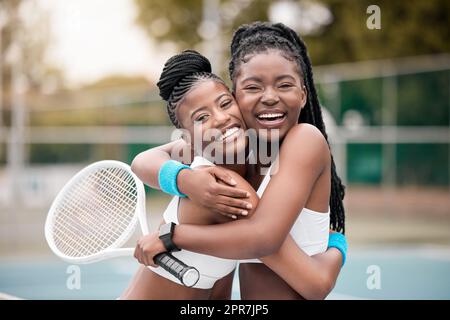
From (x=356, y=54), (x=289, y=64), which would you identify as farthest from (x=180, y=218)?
(x=356, y=54)

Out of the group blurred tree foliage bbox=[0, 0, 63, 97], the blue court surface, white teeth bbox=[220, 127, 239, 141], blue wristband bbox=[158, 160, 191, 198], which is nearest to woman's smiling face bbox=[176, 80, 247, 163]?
white teeth bbox=[220, 127, 239, 141]

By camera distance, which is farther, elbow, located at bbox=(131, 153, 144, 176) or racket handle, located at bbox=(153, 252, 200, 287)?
elbow, located at bbox=(131, 153, 144, 176)

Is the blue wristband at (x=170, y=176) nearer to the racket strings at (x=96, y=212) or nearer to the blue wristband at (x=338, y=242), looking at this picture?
the racket strings at (x=96, y=212)

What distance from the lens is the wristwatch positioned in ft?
7.52

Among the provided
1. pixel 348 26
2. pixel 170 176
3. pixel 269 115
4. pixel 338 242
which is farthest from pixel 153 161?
pixel 348 26

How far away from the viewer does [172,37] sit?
1015 inches

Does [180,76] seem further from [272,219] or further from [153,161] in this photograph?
[272,219]

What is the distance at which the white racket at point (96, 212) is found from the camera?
Answer: 2.88 metres

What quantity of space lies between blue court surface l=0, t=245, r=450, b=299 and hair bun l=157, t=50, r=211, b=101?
312 centimetres

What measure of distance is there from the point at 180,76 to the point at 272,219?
63cm

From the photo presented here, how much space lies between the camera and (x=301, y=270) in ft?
7.68

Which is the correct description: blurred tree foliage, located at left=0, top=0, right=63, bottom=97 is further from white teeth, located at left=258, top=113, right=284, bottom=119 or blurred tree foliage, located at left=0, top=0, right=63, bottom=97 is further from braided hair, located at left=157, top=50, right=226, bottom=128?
white teeth, located at left=258, top=113, right=284, bottom=119

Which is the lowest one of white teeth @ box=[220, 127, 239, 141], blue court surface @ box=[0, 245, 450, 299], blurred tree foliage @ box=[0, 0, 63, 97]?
blue court surface @ box=[0, 245, 450, 299]
